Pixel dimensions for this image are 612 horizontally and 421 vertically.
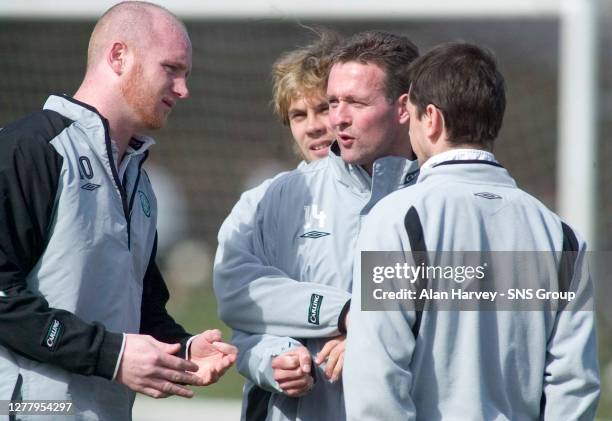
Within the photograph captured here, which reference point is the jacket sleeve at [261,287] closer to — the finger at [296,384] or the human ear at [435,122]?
the finger at [296,384]

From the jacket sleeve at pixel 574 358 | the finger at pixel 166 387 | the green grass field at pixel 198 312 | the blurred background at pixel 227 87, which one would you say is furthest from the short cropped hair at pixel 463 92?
the green grass field at pixel 198 312

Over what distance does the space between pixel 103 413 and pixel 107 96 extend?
977 millimetres

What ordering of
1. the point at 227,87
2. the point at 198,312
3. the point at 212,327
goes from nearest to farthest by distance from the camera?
1. the point at 227,87
2. the point at 212,327
3. the point at 198,312

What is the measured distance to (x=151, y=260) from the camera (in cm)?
333

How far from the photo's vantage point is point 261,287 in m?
3.24

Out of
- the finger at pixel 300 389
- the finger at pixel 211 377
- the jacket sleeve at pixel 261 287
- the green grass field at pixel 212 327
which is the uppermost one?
the jacket sleeve at pixel 261 287

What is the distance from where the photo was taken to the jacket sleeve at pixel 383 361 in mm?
2514

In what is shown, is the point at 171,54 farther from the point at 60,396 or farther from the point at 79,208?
the point at 60,396

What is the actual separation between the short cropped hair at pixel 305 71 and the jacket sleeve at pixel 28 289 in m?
1.27

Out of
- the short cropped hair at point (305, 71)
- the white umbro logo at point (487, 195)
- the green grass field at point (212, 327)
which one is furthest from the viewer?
the green grass field at point (212, 327)

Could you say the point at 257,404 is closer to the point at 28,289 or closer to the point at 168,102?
the point at 28,289

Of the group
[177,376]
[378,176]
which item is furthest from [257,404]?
[378,176]

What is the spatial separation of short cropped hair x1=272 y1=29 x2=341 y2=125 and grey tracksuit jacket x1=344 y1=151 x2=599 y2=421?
1173mm

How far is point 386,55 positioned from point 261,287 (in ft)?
3.05
